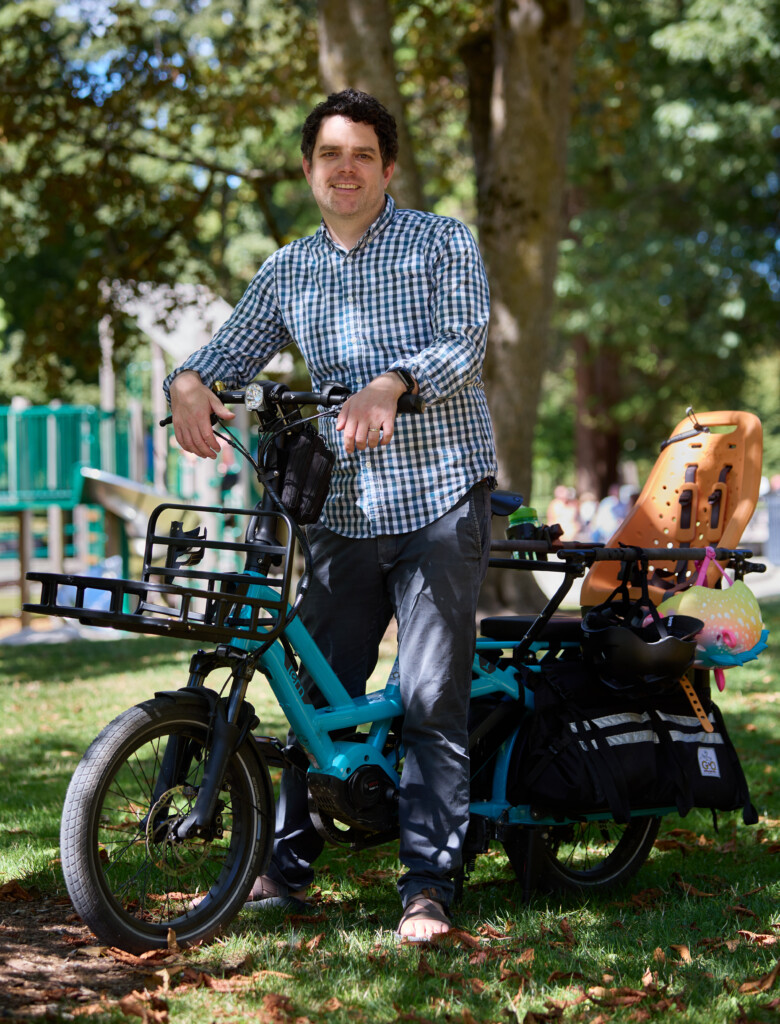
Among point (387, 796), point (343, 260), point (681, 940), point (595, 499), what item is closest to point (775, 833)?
point (681, 940)

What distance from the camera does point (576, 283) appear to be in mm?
22719

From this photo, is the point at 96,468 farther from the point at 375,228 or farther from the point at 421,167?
the point at 375,228

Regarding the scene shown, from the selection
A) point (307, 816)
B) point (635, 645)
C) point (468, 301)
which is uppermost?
point (468, 301)

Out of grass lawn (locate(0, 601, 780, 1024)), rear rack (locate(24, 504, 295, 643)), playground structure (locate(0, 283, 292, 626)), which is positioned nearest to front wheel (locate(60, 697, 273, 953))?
grass lawn (locate(0, 601, 780, 1024))

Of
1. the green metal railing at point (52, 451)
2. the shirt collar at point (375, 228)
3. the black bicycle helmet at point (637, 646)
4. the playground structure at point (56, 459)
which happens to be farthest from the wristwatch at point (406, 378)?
the green metal railing at point (52, 451)

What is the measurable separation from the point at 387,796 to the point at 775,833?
79.8 inches

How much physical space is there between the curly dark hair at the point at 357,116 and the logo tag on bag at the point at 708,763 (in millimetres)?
2023

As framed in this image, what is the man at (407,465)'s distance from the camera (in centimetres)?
337

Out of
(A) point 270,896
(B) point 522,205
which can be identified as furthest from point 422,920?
(B) point 522,205

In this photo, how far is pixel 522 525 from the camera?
410 centimetres

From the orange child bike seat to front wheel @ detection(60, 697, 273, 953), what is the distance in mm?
1596

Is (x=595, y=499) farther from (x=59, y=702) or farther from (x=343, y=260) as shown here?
(x=343, y=260)

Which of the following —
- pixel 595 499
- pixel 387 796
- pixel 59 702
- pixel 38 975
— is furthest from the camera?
pixel 595 499

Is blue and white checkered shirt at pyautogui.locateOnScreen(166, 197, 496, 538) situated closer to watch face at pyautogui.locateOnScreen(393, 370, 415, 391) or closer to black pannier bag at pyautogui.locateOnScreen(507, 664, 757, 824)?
watch face at pyautogui.locateOnScreen(393, 370, 415, 391)
